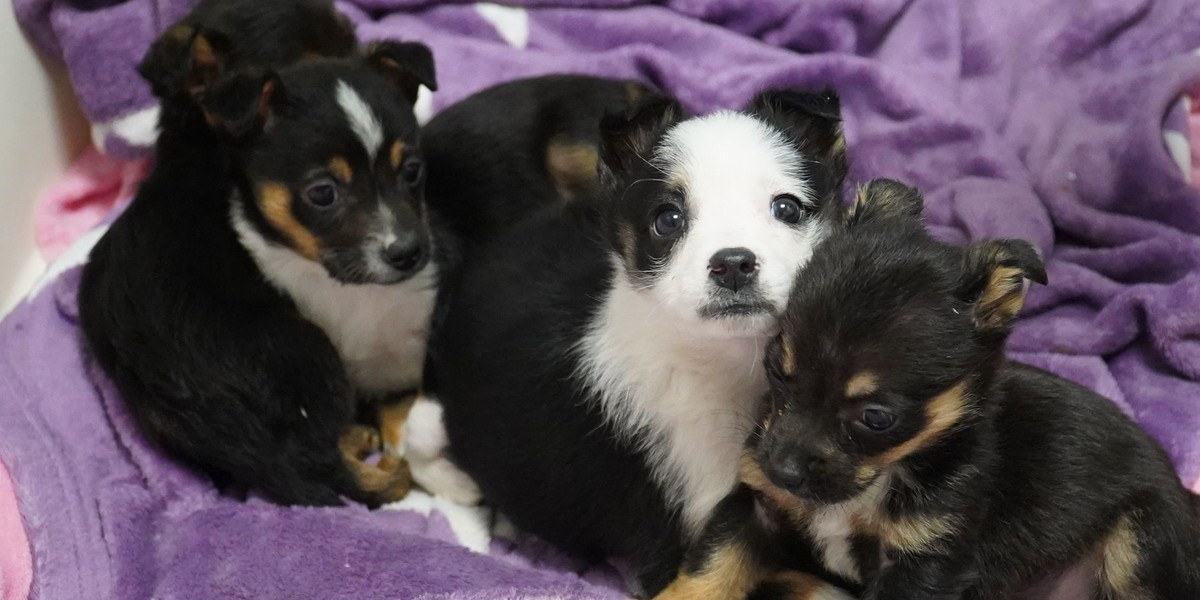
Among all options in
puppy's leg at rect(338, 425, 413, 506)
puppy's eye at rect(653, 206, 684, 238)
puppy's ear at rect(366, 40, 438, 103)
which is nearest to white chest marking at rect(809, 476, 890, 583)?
puppy's eye at rect(653, 206, 684, 238)

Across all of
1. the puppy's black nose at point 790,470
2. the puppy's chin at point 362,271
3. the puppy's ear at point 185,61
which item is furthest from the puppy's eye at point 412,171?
the puppy's black nose at point 790,470

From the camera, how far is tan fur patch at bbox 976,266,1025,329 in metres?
1.86

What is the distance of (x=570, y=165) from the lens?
3.15m

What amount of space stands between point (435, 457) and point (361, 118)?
91 centimetres

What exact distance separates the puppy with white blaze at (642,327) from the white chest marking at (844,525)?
0.72 ft

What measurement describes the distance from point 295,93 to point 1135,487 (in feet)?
6.88

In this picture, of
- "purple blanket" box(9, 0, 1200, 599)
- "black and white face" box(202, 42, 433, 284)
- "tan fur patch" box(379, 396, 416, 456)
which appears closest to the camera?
"purple blanket" box(9, 0, 1200, 599)

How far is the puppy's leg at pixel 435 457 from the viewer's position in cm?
282

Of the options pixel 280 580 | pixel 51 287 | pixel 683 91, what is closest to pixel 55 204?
pixel 51 287

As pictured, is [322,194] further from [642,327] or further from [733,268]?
[733,268]

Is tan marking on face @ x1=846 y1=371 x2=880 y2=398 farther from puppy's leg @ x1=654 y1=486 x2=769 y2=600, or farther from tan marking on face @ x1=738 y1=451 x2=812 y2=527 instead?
puppy's leg @ x1=654 y1=486 x2=769 y2=600

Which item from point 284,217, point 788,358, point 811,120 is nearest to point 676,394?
point 788,358

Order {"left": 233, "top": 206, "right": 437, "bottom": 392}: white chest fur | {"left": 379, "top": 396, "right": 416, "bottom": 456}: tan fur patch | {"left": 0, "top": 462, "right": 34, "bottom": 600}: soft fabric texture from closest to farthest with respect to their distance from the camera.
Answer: {"left": 0, "top": 462, "right": 34, "bottom": 600}: soft fabric texture, {"left": 233, "top": 206, "right": 437, "bottom": 392}: white chest fur, {"left": 379, "top": 396, "right": 416, "bottom": 456}: tan fur patch

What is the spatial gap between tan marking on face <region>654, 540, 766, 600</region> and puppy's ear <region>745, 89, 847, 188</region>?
0.77m
